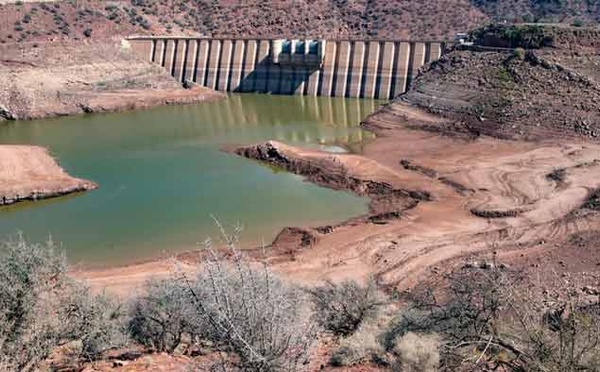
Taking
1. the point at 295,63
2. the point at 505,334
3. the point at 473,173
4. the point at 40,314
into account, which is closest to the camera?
the point at 505,334

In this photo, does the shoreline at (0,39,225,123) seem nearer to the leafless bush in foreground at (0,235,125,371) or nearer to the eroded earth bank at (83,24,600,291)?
the eroded earth bank at (83,24,600,291)

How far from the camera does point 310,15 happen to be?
3093 inches

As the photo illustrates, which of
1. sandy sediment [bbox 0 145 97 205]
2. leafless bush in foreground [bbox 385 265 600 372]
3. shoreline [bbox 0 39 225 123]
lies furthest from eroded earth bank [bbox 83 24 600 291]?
shoreline [bbox 0 39 225 123]

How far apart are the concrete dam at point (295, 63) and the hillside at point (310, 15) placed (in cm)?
788

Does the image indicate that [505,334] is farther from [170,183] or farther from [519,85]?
[519,85]

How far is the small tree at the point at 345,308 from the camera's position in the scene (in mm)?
13031

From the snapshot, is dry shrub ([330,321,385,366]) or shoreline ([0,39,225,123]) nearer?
dry shrub ([330,321,385,366])

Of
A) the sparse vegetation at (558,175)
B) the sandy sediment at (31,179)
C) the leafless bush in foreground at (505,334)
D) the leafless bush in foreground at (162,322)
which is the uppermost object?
the leafless bush in foreground at (505,334)

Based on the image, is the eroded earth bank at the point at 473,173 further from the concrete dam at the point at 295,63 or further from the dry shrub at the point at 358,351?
the concrete dam at the point at 295,63

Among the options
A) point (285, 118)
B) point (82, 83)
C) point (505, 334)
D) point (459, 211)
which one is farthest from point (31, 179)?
point (82, 83)

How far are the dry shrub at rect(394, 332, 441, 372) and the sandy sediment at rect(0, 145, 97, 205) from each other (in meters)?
24.9

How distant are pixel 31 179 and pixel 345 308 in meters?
23.3

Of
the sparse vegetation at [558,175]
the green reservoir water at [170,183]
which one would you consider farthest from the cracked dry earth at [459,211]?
the green reservoir water at [170,183]

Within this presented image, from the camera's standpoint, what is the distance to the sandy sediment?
95.5ft
